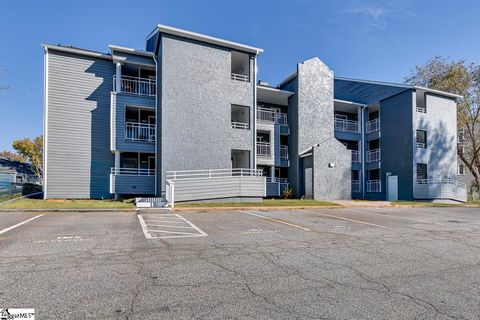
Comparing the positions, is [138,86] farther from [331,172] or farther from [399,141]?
[399,141]

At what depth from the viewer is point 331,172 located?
2316 cm

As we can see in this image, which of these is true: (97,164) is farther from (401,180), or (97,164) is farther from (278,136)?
(401,180)

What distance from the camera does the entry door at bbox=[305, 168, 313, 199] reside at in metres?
23.1

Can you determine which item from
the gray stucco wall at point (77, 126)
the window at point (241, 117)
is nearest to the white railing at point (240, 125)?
the window at point (241, 117)

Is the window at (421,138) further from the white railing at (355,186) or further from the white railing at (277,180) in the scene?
the white railing at (277,180)

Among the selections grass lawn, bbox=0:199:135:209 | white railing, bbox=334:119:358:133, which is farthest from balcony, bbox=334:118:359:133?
grass lawn, bbox=0:199:135:209

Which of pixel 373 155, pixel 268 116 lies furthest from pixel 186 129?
pixel 373 155

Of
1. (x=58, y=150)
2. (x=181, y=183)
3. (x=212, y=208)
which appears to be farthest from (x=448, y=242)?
(x=58, y=150)

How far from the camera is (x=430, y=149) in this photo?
26688 millimetres

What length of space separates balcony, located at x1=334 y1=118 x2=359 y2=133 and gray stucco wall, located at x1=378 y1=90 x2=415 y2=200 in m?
2.28

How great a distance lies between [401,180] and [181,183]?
62.2ft

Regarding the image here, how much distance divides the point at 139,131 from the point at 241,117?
7.31 m

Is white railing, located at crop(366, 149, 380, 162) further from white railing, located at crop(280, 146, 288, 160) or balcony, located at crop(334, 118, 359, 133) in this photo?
white railing, located at crop(280, 146, 288, 160)

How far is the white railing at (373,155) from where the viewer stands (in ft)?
93.3
